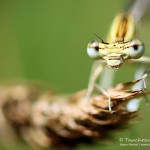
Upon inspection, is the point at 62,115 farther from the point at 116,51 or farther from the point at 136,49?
the point at 136,49

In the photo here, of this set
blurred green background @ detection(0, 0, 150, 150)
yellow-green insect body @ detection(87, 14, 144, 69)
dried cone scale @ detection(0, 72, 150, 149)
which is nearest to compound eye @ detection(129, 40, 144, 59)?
yellow-green insect body @ detection(87, 14, 144, 69)

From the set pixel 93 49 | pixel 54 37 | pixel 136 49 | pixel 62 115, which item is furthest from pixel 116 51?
pixel 54 37

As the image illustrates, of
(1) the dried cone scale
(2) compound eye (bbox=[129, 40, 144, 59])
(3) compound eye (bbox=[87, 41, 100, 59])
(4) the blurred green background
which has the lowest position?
(1) the dried cone scale

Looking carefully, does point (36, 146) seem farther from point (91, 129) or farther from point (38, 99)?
point (91, 129)

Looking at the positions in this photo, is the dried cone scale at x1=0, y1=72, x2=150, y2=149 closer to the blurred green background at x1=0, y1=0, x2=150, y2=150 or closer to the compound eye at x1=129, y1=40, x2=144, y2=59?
the compound eye at x1=129, y1=40, x2=144, y2=59

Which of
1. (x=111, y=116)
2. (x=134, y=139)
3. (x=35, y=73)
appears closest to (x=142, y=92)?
(x=111, y=116)
